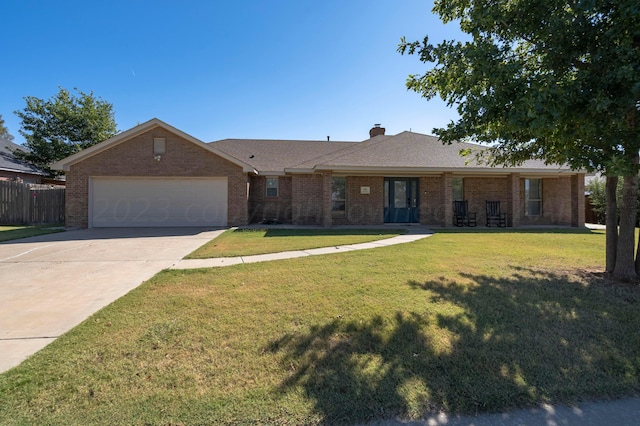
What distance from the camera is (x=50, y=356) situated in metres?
2.81

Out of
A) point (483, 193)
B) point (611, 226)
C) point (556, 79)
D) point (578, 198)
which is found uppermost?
→ point (556, 79)

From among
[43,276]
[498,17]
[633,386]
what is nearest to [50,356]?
[43,276]

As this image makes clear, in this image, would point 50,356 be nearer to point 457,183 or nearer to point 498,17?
point 498,17

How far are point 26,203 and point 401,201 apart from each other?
1914cm

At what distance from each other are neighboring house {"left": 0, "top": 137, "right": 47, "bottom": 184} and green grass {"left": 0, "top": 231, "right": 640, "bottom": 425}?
23.5 meters

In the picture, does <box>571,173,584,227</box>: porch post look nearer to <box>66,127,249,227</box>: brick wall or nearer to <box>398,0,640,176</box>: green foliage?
<box>398,0,640,176</box>: green foliage

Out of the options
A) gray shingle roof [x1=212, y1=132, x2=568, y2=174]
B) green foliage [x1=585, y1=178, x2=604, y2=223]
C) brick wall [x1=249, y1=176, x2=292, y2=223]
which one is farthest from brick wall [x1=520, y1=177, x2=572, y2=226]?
brick wall [x1=249, y1=176, x2=292, y2=223]

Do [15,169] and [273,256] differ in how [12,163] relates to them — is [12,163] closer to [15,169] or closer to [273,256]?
[15,169]

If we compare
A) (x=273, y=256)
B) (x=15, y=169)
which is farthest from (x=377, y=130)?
(x=15, y=169)

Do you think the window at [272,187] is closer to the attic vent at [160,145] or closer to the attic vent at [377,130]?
the attic vent at [160,145]

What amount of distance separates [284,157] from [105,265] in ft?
40.4

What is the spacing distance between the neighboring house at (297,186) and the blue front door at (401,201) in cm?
5

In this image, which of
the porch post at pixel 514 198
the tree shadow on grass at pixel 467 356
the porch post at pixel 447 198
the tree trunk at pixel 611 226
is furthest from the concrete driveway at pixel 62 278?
the porch post at pixel 514 198

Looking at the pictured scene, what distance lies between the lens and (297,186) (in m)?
Result: 15.2
